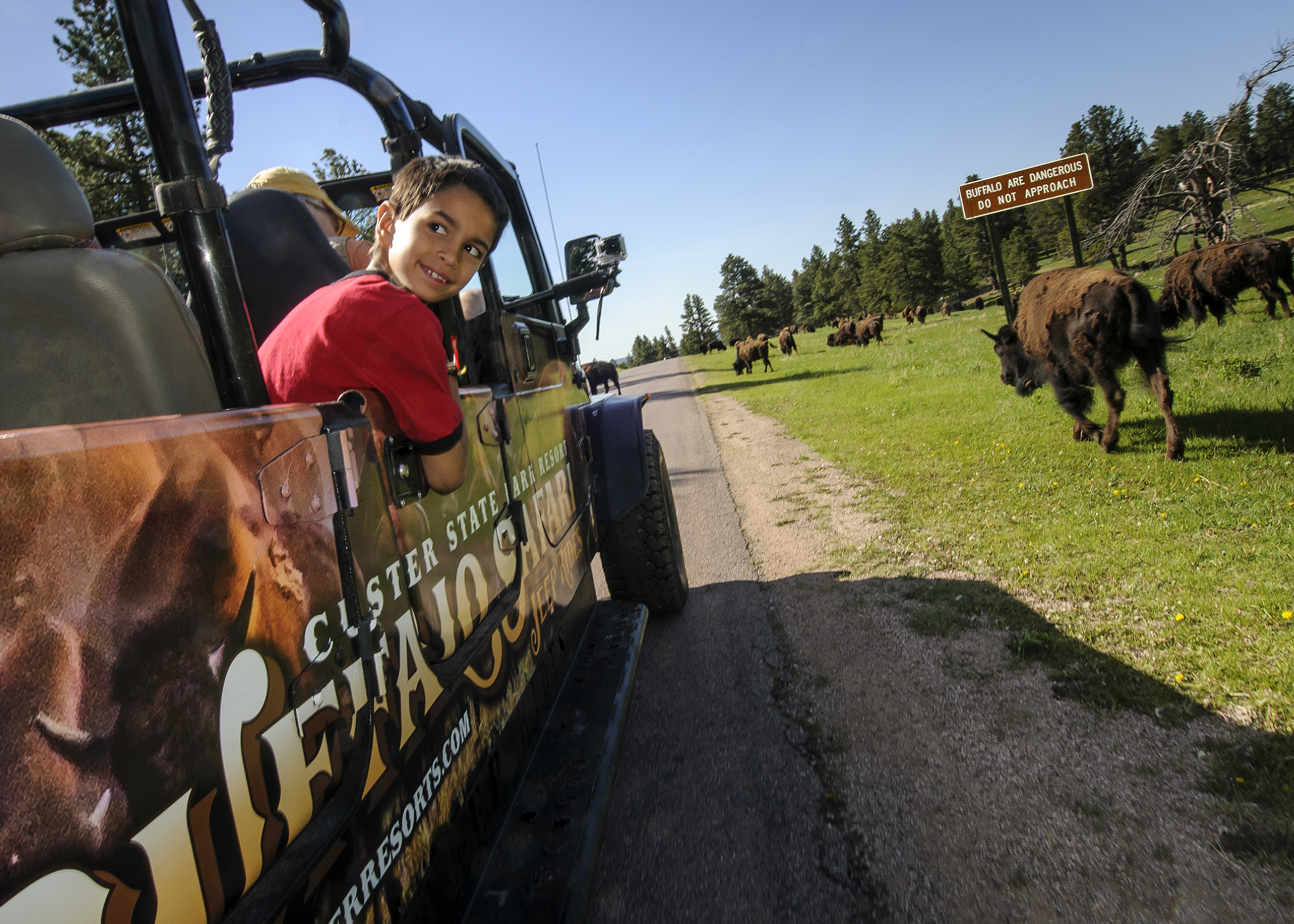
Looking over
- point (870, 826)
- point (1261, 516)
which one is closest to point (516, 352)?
point (870, 826)

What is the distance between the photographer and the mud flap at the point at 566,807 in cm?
172

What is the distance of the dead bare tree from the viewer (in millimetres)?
13133

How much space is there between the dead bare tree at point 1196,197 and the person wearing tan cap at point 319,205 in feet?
47.8

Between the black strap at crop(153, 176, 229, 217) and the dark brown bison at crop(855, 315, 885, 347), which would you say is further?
the dark brown bison at crop(855, 315, 885, 347)

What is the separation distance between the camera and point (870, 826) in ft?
7.75

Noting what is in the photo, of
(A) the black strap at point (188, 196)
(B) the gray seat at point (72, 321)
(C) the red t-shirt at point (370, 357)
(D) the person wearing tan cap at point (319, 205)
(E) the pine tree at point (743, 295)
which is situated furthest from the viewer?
(E) the pine tree at point (743, 295)

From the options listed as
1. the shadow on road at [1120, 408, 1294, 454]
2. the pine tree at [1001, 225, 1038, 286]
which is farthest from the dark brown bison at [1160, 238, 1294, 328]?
the pine tree at [1001, 225, 1038, 286]

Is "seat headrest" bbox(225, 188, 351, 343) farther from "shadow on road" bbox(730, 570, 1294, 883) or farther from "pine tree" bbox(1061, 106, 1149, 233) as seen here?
"pine tree" bbox(1061, 106, 1149, 233)

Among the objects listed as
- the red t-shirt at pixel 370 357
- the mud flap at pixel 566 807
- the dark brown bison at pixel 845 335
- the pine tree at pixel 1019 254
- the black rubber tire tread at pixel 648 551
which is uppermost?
the pine tree at pixel 1019 254

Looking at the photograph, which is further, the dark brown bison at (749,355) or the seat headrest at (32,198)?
the dark brown bison at (749,355)

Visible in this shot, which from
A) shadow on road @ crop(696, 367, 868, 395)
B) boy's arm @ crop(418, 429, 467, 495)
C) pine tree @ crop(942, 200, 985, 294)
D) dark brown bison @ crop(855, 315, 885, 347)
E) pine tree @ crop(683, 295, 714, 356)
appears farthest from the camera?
pine tree @ crop(683, 295, 714, 356)

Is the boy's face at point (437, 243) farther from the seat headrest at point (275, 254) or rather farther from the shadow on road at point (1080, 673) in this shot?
the shadow on road at point (1080, 673)

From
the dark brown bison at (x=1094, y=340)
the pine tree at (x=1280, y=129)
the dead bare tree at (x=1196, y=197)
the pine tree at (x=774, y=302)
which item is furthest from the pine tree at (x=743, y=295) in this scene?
the dark brown bison at (x=1094, y=340)

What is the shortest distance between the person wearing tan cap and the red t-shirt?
62.2 inches
